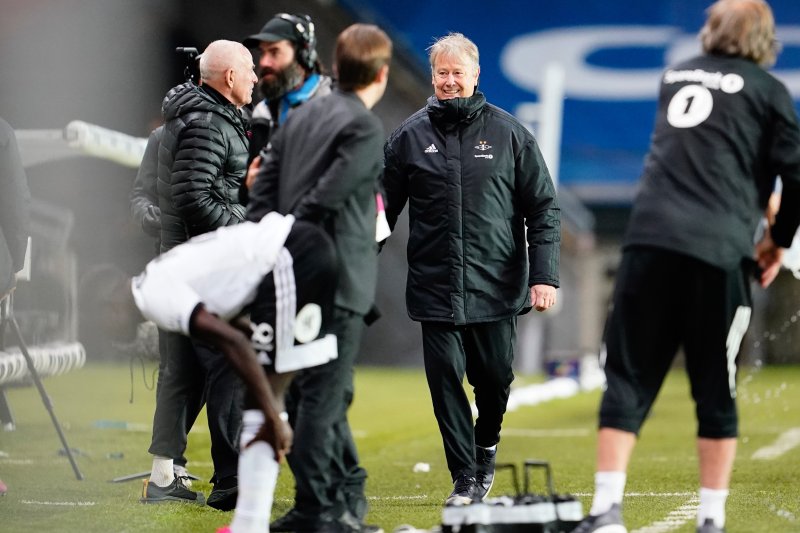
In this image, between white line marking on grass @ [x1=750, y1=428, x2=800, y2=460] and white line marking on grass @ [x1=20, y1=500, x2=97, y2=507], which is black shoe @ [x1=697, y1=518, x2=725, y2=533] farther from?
white line marking on grass @ [x1=750, y1=428, x2=800, y2=460]

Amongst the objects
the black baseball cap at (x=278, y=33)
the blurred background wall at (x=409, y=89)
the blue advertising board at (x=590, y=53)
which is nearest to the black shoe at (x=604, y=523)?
the black baseball cap at (x=278, y=33)

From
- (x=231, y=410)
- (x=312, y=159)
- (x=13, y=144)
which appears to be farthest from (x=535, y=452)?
(x=312, y=159)

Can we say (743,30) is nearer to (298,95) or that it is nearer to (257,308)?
(298,95)

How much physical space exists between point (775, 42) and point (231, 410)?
2.63 meters

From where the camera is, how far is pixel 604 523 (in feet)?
14.2

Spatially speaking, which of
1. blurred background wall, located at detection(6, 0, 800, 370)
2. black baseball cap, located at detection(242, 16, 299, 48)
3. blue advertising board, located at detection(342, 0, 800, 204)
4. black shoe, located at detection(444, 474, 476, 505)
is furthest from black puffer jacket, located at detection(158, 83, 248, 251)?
blue advertising board, located at detection(342, 0, 800, 204)

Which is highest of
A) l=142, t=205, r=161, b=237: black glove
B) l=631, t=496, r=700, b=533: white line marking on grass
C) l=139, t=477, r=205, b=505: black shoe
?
l=142, t=205, r=161, b=237: black glove

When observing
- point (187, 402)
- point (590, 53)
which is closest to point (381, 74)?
point (187, 402)

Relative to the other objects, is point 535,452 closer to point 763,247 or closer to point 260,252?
point 763,247

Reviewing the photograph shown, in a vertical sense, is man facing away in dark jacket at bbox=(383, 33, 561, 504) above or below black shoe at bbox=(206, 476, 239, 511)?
above

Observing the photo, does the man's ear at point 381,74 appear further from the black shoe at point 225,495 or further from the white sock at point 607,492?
the black shoe at point 225,495

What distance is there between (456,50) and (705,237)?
185cm

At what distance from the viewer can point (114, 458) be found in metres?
7.50

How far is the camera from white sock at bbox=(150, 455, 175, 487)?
587 cm
